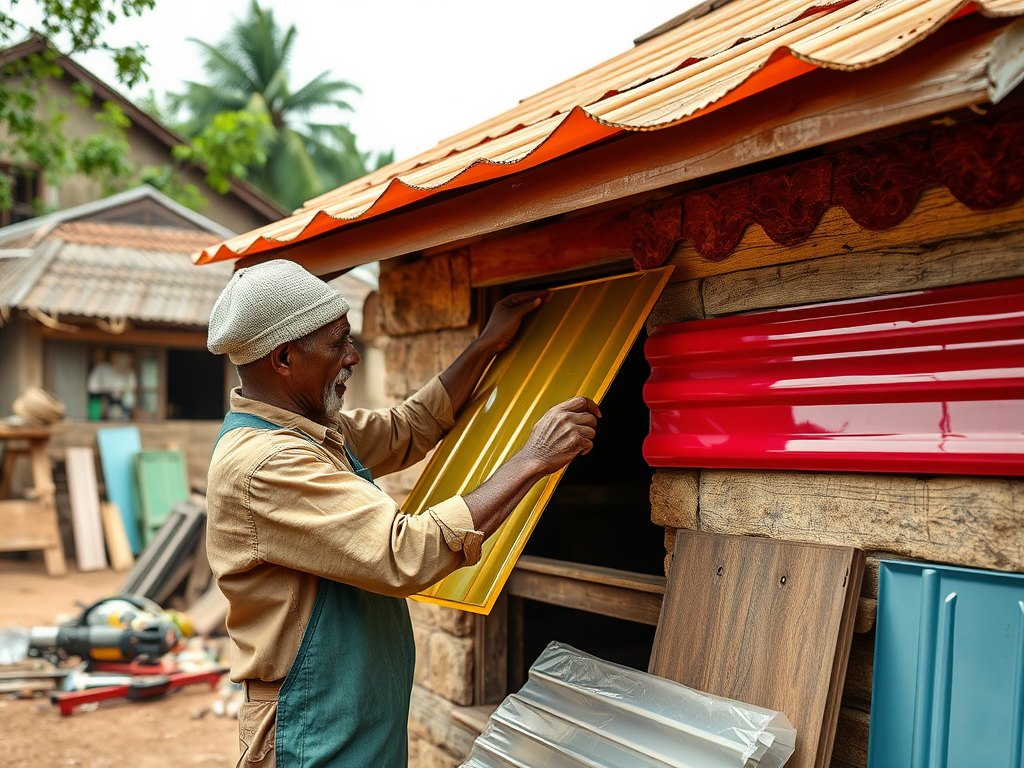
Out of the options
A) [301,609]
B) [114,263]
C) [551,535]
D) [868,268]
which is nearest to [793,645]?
[868,268]

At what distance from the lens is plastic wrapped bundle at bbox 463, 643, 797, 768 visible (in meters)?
2.03

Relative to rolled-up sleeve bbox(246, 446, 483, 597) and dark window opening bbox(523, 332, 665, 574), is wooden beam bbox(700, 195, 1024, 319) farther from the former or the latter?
dark window opening bbox(523, 332, 665, 574)

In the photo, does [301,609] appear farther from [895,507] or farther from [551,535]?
[551,535]

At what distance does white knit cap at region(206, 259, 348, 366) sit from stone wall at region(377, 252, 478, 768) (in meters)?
1.36

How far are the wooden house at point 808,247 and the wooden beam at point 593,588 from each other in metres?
0.01

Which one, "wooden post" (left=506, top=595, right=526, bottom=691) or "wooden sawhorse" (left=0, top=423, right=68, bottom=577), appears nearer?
"wooden post" (left=506, top=595, right=526, bottom=691)

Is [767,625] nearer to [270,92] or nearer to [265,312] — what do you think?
[265,312]

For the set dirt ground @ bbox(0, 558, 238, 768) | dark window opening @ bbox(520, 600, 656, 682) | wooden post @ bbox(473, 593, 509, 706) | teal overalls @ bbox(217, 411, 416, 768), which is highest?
teal overalls @ bbox(217, 411, 416, 768)

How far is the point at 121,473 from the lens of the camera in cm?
1198

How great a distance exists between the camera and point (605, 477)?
5496mm

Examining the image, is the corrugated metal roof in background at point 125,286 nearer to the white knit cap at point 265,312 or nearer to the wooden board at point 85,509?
the wooden board at point 85,509

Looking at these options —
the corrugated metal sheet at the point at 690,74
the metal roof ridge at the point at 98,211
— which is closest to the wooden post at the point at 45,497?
Result: the metal roof ridge at the point at 98,211

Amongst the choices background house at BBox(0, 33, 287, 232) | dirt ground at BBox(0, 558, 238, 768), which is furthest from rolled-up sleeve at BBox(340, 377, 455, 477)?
background house at BBox(0, 33, 287, 232)

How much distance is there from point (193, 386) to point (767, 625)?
49.0 feet
